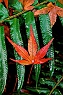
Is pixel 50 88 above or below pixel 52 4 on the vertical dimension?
below

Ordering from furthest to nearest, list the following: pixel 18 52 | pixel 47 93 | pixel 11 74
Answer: pixel 11 74 < pixel 47 93 < pixel 18 52

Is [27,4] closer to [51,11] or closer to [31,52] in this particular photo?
[51,11]

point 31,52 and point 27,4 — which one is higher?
point 27,4

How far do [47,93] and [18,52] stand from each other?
38 centimetres

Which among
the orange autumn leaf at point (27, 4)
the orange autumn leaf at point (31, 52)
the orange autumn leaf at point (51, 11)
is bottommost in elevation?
the orange autumn leaf at point (31, 52)

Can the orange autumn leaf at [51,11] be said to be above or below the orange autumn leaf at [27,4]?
below

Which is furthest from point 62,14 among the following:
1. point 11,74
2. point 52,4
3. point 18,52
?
point 11,74

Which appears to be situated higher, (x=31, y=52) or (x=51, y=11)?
Result: (x=51, y=11)

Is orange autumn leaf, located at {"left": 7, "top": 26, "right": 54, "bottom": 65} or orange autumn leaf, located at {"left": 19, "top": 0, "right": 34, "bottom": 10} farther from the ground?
orange autumn leaf, located at {"left": 19, "top": 0, "right": 34, "bottom": 10}

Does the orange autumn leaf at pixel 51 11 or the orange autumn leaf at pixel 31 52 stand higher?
the orange autumn leaf at pixel 51 11

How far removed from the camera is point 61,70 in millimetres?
1175

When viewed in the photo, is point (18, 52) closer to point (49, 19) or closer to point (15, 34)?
point (15, 34)

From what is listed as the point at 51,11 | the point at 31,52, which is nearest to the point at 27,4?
the point at 51,11

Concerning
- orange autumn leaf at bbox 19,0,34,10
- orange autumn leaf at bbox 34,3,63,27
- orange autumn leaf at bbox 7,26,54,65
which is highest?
orange autumn leaf at bbox 19,0,34,10
